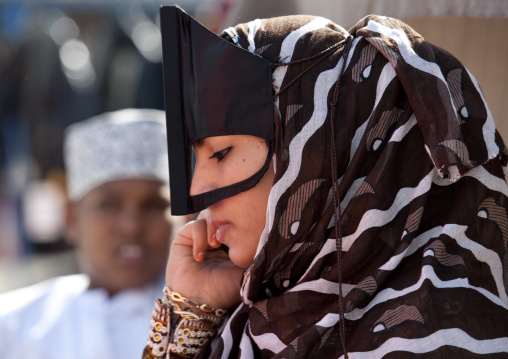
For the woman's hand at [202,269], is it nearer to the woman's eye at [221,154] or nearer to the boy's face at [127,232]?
the woman's eye at [221,154]

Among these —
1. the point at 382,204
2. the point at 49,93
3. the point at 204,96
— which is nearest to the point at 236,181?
the point at 204,96

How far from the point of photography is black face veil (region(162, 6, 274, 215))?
140 centimetres

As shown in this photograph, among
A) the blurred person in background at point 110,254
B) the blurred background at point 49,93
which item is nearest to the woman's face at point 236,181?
the blurred person in background at point 110,254

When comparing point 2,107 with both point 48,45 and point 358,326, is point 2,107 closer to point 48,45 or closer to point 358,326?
point 48,45

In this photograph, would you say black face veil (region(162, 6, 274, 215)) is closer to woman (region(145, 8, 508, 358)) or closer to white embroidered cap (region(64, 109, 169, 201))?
woman (region(145, 8, 508, 358))

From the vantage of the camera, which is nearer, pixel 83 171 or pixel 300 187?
pixel 300 187

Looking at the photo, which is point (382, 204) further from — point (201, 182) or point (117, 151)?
point (117, 151)

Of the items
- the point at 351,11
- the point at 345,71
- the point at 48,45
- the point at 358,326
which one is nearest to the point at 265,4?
the point at 351,11

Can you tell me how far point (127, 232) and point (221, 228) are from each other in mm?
1695

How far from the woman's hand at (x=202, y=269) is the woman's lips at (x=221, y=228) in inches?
4.0

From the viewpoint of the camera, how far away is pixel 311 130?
4.38 ft

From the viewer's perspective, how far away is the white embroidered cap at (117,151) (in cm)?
316

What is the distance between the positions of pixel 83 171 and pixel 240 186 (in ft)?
6.54

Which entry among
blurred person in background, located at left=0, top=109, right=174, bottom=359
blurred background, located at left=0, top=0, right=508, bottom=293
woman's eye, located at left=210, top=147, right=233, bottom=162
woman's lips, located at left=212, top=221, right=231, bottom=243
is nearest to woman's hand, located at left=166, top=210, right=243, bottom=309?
woman's lips, located at left=212, top=221, right=231, bottom=243
